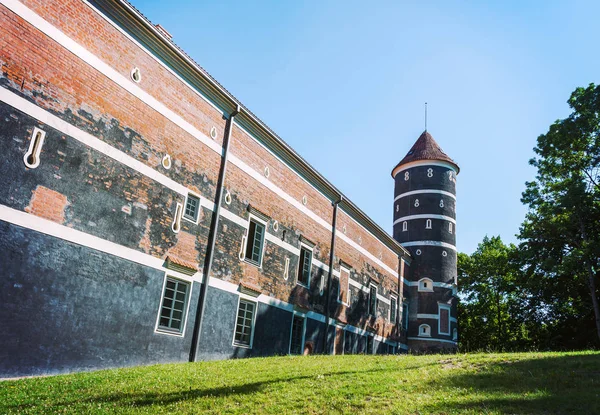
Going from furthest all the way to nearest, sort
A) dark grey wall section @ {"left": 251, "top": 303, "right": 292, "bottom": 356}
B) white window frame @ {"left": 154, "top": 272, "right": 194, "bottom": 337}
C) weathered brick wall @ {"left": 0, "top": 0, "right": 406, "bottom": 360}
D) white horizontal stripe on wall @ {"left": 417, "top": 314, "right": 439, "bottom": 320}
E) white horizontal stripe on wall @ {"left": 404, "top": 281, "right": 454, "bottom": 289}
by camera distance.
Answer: white horizontal stripe on wall @ {"left": 404, "top": 281, "right": 454, "bottom": 289} < white horizontal stripe on wall @ {"left": 417, "top": 314, "right": 439, "bottom": 320} < dark grey wall section @ {"left": 251, "top": 303, "right": 292, "bottom": 356} < white window frame @ {"left": 154, "top": 272, "right": 194, "bottom": 337} < weathered brick wall @ {"left": 0, "top": 0, "right": 406, "bottom": 360}

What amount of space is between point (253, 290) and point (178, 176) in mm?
5179

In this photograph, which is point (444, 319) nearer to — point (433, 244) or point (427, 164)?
point (433, 244)

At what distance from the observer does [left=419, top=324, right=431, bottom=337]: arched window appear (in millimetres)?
34531

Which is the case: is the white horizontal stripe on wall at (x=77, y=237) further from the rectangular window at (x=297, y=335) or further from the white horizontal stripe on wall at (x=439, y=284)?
the white horizontal stripe on wall at (x=439, y=284)

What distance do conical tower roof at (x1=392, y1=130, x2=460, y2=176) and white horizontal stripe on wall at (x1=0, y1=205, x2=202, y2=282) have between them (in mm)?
25738

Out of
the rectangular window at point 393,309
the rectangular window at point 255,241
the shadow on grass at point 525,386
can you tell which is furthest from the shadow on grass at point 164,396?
the rectangular window at point 393,309

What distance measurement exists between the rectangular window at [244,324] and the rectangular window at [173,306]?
271 cm

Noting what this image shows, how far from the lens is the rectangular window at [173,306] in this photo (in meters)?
14.6

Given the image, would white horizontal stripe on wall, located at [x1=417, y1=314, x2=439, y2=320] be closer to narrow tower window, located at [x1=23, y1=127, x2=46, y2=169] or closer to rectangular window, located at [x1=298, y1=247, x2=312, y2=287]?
rectangular window, located at [x1=298, y1=247, x2=312, y2=287]

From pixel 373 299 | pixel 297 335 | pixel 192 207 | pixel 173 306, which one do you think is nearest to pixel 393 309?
pixel 373 299

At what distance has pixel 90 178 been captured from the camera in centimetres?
1287

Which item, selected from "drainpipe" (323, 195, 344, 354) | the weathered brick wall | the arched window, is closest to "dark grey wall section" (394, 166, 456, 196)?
the arched window

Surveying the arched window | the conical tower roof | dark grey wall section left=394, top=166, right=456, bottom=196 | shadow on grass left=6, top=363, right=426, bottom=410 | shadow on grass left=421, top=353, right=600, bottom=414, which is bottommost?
shadow on grass left=6, top=363, right=426, bottom=410

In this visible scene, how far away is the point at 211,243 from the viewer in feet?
53.9
